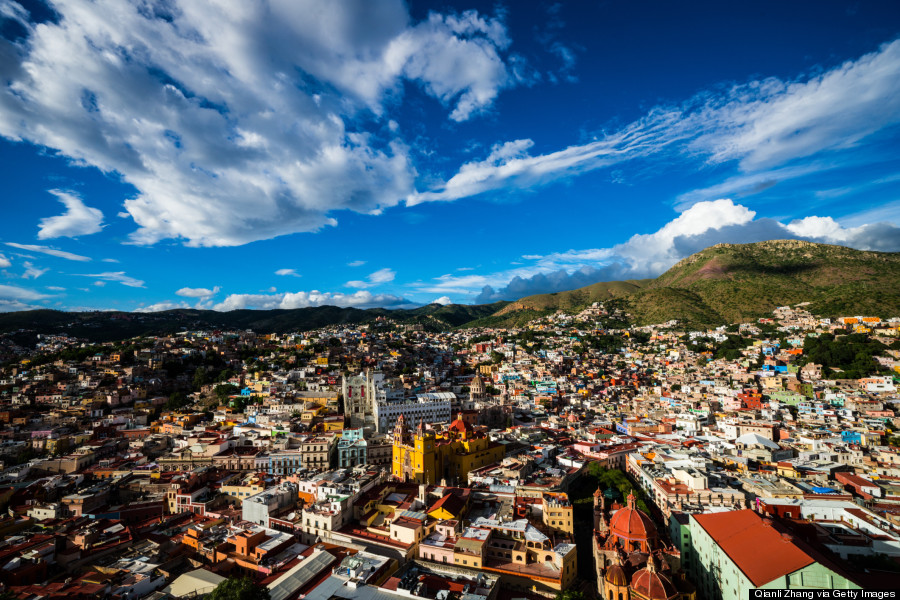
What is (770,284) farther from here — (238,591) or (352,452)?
(238,591)

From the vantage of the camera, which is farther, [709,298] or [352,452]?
[709,298]

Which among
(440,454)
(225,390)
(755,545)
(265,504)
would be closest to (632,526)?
(755,545)

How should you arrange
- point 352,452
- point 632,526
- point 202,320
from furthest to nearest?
point 202,320, point 352,452, point 632,526

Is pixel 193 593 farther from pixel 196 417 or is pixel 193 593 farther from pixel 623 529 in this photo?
pixel 196 417

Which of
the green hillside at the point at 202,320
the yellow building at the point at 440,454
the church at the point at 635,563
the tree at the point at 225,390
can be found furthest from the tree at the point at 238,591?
the green hillside at the point at 202,320

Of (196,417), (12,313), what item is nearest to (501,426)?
(196,417)

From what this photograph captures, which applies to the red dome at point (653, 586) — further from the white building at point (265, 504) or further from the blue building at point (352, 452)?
the blue building at point (352, 452)

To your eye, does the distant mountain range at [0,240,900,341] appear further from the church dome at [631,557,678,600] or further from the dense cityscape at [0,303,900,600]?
the church dome at [631,557,678,600]
